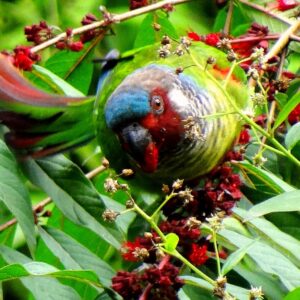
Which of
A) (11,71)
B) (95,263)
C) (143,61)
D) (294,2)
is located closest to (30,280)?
(95,263)

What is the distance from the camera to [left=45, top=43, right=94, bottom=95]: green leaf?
156 cm

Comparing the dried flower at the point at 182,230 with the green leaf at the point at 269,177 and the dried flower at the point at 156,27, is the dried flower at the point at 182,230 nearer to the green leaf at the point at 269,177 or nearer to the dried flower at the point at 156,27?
the green leaf at the point at 269,177

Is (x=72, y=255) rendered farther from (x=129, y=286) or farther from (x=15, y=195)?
(x=129, y=286)

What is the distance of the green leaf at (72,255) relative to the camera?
49.1 inches

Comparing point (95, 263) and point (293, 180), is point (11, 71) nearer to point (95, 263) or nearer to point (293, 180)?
point (95, 263)

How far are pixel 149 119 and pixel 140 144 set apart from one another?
4 centimetres

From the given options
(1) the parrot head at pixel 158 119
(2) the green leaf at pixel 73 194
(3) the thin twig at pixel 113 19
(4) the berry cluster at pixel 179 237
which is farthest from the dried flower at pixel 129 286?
(3) the thin twig at pixel 113 19

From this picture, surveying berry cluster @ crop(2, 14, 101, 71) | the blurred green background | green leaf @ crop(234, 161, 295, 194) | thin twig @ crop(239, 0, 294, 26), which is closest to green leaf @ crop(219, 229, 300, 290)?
green leaf @ crop(234, 161, 295, 194)

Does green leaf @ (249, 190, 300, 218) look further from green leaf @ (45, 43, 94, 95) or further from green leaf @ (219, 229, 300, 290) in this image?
green leaf @ (45, 43, 94, 95)

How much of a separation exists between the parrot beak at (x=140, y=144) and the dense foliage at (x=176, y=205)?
75 mm

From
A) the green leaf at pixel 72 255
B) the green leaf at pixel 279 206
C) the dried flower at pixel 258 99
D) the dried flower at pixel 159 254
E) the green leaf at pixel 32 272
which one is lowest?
the green leaf at pixel 72 255

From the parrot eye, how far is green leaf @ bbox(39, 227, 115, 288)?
272 millimetres

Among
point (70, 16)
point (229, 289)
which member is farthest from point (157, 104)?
point (70, 16)

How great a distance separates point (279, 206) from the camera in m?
0.96
